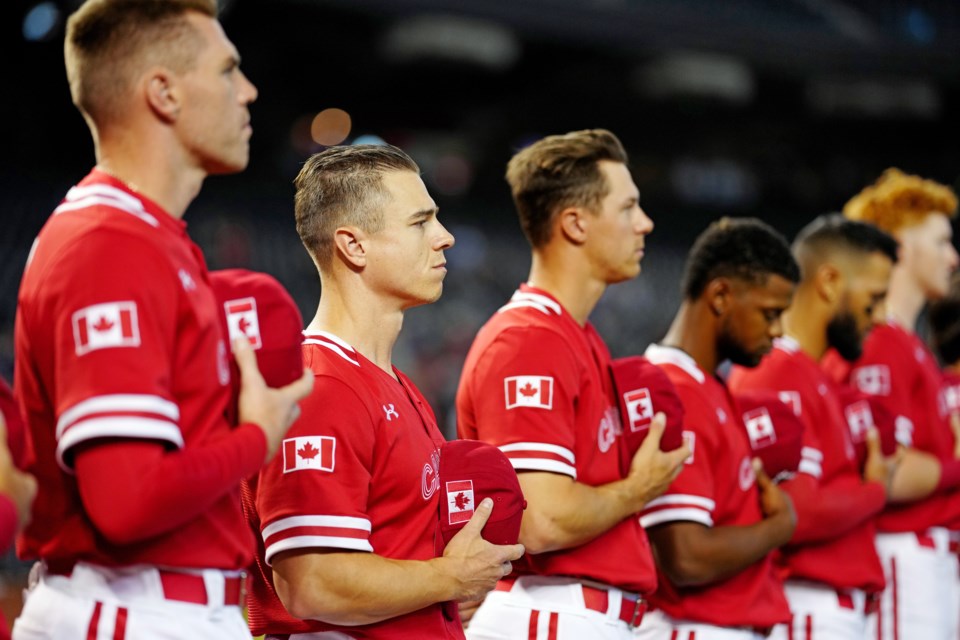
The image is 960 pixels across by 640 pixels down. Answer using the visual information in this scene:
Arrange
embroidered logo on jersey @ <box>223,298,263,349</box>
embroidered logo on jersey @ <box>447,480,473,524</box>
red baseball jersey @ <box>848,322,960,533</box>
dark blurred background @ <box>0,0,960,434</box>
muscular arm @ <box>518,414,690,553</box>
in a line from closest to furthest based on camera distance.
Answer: embroidered logo on jersey @ <box>223,298,263,349</box>, embroidered logo on jersey @ <box>447,480,473,524</box>, muscular arm @ <box>518,414,690,553</box>, red baseball jersey @ <box>848,322,960,533</box>, dark blurred background @ <box>0,0,960,434</box>

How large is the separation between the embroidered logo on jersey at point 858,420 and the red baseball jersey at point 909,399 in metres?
0.43

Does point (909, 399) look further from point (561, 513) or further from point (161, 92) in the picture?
point (161, 92)

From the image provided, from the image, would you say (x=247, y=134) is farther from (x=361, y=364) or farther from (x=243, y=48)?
(x=243, y=48)

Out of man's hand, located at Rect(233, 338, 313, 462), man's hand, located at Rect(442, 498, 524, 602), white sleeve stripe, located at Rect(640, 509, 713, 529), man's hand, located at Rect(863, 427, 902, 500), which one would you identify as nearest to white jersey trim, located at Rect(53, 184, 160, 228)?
man's hand, located at Rect(233, 338, 313, 462)

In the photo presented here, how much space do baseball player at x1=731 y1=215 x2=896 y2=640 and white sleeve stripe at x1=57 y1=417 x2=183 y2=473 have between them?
276 centimetres

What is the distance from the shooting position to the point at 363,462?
2518mm

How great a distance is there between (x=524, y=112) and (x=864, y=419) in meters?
13.5

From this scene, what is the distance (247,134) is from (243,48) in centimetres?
1228

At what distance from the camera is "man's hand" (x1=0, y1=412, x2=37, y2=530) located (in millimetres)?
1764

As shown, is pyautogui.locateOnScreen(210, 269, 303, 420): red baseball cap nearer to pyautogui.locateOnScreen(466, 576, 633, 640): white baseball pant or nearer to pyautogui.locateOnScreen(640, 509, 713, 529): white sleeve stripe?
pyautogui.locateOnScreen(466, 576, 633, 640): white baseball pant

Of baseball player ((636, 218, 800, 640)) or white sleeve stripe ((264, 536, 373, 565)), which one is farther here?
baseball player ((636, 218, 800, 640))

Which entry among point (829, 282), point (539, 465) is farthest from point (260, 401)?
point (829, 282)

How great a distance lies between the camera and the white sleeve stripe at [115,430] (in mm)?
1821

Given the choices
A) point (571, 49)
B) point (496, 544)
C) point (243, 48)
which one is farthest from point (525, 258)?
point (496, 544)
